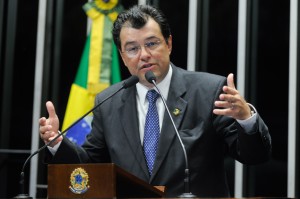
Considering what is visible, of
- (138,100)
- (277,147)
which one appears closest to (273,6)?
(277,147)

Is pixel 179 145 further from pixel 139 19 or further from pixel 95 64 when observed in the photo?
pixel 95 64

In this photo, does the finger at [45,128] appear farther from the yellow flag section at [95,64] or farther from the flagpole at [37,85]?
the flagpole at [37,85]

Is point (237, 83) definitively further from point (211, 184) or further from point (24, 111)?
point (211, 184)

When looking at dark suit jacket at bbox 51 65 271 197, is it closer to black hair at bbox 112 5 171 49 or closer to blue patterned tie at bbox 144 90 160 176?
blue patterned tie at bbox 144 90 160 176

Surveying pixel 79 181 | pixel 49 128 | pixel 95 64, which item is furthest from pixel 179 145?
pixel 95 64

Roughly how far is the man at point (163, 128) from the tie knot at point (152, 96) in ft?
0.08

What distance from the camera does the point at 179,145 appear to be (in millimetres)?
3023

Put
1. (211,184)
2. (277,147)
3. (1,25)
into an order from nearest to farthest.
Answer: (211,184), (277,147), (1,25)

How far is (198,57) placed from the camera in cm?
587

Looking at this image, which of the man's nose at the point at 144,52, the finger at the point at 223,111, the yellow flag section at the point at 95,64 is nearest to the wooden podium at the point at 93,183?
the finger at the point at 223,111

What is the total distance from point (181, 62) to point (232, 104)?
3369mm

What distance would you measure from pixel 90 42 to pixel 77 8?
588mm

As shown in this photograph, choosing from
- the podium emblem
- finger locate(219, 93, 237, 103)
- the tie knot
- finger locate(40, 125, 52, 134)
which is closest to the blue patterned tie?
the tie knot

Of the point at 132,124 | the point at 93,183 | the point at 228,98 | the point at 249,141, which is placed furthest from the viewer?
the point at 132,124
